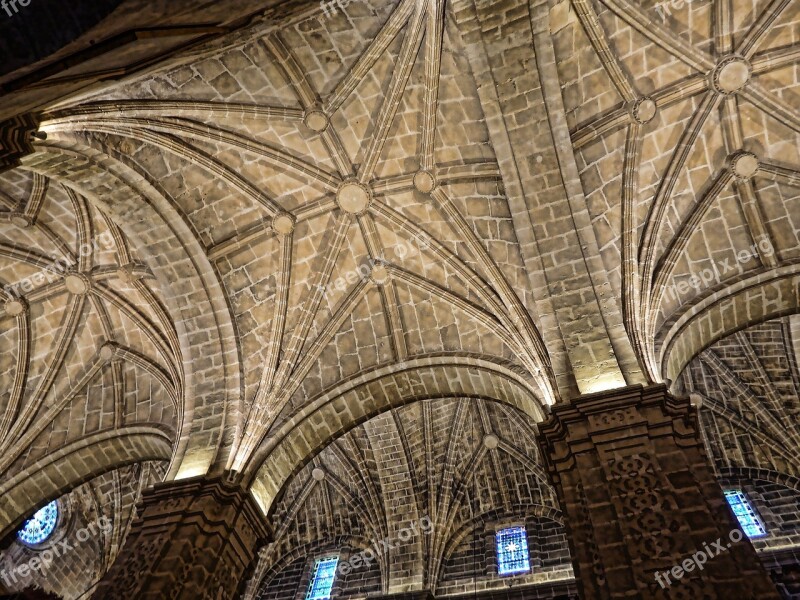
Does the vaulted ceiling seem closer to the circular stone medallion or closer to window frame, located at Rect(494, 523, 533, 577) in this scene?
the circular stone medallion

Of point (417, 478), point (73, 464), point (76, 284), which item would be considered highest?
point (76, 284)

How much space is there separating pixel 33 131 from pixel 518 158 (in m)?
7.40

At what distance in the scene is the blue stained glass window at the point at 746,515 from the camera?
12.5 m

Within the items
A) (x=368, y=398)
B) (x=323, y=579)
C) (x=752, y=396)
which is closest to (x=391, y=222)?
(x=368, y=398)

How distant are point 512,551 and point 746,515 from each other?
5.14m

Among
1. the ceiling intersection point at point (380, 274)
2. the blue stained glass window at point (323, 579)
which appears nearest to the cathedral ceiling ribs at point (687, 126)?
the ceiling intersection point at point (380, 274)

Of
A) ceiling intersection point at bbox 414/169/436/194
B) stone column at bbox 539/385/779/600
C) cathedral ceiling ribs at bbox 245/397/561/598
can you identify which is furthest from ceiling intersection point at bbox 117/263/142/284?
stone column at bbox 539/385/779/600

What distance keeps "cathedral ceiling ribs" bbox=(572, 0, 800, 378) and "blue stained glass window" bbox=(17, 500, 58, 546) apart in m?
15.5

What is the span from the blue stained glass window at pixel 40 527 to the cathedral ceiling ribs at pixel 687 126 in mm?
15518

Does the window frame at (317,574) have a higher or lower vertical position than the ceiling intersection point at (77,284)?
lower

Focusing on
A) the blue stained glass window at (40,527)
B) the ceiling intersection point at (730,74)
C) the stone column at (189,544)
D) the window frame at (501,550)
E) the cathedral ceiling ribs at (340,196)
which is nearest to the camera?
the stone column at (189,544)

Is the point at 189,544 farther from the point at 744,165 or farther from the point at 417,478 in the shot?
the point at 744,165

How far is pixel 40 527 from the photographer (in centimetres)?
1623

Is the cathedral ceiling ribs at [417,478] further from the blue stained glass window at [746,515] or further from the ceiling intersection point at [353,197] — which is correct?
the ceiling intersection point at [353,197]
